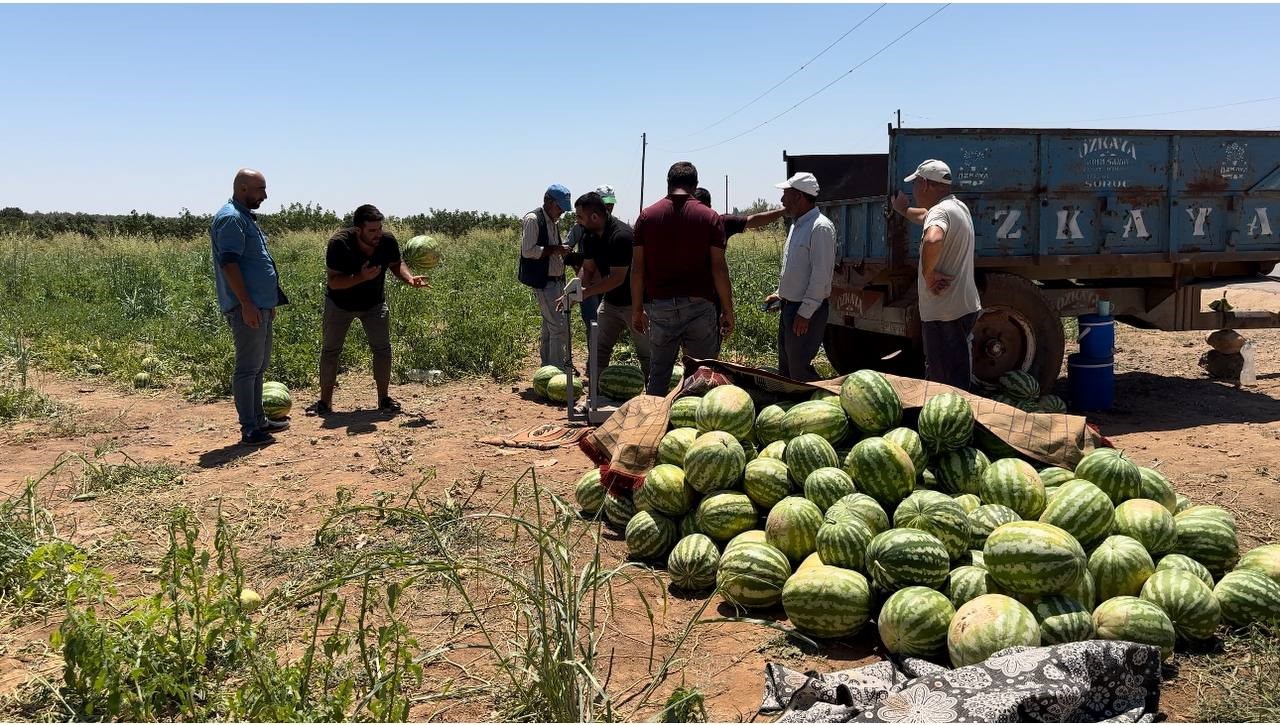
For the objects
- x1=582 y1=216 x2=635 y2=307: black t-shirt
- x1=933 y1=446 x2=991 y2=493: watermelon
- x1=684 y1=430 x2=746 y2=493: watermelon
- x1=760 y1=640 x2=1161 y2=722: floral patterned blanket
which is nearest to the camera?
x1=760 y1=640 x2=1161 y2=722: floral patterned blanket

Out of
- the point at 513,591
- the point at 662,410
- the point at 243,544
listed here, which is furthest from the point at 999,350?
the point at 243,544

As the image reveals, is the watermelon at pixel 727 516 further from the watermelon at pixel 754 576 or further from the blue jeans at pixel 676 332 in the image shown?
the blue jeans at pixel 676 332

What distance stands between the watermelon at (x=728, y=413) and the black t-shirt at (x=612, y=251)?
274cm

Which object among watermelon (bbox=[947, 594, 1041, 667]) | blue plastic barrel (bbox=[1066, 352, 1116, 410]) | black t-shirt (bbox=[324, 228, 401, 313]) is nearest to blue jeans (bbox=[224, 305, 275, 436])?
black t-shirt (bbox=[324, 228, 401, 313])

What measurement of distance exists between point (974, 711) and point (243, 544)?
4.01m

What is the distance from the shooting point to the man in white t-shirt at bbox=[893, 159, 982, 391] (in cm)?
→ 577

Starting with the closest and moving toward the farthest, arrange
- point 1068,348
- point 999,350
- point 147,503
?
point 147,503 < point 999,350 < point 1068,348

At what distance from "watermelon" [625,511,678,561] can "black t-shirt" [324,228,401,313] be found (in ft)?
14.1

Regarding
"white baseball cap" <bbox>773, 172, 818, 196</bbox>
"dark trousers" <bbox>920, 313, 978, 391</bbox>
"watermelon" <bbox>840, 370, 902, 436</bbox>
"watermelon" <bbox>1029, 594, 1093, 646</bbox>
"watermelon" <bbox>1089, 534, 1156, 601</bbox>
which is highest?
"white baseball cap" <bbox>773, 172, 818, 196</bbox>

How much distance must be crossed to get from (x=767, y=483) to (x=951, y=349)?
2257mm

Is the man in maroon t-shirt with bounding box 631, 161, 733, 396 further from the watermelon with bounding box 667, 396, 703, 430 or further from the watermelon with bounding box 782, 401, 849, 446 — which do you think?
the watermelon with bounding box 782, 401, 849, 446

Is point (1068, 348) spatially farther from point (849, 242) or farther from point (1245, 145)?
point (849, 242)

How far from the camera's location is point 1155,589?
3650 millimetres

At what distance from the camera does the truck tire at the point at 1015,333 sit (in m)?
7.64
